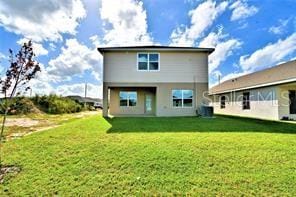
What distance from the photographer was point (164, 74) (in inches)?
714

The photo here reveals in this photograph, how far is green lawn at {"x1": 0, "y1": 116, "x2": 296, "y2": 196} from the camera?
187 inches

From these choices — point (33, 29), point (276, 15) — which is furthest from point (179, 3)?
point (33, 29)

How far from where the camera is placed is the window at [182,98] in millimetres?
18219

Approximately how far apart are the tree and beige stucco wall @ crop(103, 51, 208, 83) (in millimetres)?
12078

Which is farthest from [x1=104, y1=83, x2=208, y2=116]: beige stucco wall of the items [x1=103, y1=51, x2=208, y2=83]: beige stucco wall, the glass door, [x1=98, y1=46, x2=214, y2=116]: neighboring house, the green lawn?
the green lawn

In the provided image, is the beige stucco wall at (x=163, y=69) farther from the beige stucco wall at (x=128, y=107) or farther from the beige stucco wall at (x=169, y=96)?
the beige stucco wall at (x=128, y=107)

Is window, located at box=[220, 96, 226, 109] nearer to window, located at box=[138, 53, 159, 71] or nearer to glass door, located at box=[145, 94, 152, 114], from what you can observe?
glass door, located at box=[145, 94, 152, 114]

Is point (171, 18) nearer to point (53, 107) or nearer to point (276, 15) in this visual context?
point (276, 15)

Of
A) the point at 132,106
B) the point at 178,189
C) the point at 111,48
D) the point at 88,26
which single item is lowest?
the point at 178,189

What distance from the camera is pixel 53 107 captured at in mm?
27234

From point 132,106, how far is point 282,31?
15.4 metres

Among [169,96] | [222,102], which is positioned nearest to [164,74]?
[169,96]

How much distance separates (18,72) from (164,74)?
523 inches

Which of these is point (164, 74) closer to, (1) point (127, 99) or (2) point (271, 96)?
(1) point (127, 99)
